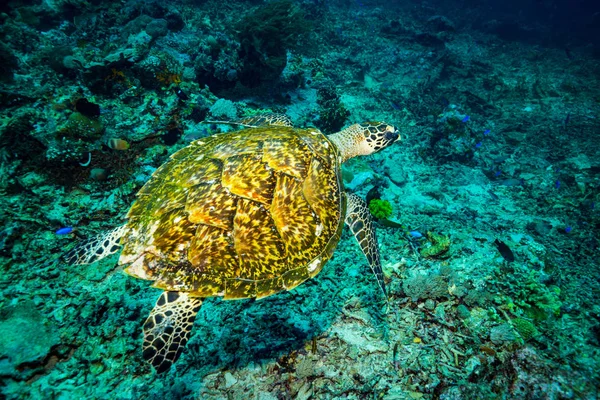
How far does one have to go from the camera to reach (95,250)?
8.26ft

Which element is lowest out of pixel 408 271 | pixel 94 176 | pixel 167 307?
pixel 408 271

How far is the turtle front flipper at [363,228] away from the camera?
2.93 meters

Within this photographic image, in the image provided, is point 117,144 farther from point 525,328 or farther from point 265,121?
point 525,328

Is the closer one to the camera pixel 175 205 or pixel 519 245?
pixel 175 205

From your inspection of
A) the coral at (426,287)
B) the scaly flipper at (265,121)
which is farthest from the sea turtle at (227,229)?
the scaly flipper at (265,121)

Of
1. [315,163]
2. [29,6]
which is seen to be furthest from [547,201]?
[29,6]

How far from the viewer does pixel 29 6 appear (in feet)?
25.8

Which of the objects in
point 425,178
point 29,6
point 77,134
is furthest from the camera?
point 29,6

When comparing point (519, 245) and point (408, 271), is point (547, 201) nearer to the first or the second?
point (519, 245)

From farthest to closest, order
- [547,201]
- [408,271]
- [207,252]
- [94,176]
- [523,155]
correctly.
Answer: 1. [523,155]
2. [547,201]
3. [94,176]
4. [408,271]
5. [207,252]

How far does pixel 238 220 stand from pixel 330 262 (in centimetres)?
175

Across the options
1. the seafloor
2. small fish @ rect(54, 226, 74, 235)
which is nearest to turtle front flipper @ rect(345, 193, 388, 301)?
the seafloor

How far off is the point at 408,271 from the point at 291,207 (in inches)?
78.6

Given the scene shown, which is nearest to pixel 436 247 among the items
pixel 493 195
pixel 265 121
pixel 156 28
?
pixel 265 121
